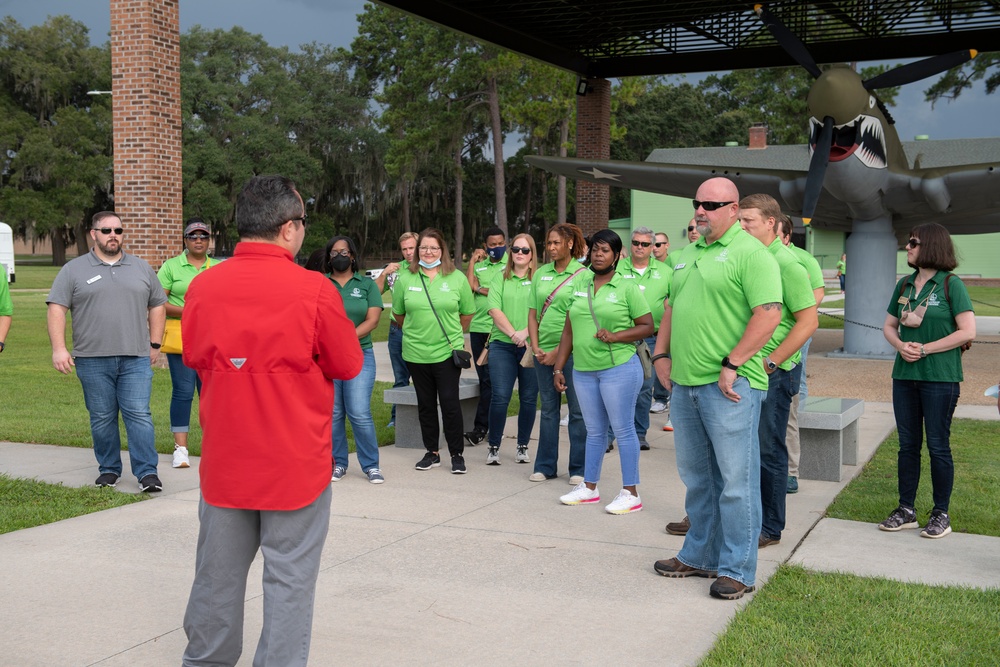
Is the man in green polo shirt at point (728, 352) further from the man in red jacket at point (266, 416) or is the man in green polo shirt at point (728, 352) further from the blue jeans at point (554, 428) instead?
the blue jeans at point (554, 428)

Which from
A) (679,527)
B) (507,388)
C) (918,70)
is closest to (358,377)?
(507,388)

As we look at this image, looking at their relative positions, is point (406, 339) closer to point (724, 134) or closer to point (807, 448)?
point (807, 448)

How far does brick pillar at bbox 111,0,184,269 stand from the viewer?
1423 cm

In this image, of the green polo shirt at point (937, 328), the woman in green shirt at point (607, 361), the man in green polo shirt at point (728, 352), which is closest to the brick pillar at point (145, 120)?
the woman in green shirt at point (607, 361)

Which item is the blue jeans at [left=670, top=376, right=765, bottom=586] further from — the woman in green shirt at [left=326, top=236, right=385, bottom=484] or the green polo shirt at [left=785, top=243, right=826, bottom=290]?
the woman in green shirt at [left=326, top=236, right=385, bottom=484]

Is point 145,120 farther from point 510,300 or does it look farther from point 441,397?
point 441,397

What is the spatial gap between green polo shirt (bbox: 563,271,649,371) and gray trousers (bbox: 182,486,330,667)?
3461 mm

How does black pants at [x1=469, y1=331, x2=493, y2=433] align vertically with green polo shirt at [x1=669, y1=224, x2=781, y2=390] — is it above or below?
below

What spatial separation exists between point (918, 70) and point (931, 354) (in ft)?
43.5

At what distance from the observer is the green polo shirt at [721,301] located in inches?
183

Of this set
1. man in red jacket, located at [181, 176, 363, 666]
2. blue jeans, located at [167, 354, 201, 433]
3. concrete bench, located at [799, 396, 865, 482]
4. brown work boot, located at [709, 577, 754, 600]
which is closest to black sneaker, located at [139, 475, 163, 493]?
blue jeans, located at [167, 354, 201, 433]

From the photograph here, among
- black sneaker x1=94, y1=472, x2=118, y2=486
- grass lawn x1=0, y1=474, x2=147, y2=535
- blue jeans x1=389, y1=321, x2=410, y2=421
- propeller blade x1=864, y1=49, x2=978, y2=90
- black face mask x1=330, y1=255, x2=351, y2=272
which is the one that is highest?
propeller blade x1=864, y1=49, x2=978, y2=90

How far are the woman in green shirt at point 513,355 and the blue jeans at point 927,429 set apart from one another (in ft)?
10.1

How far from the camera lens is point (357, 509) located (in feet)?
21.8
